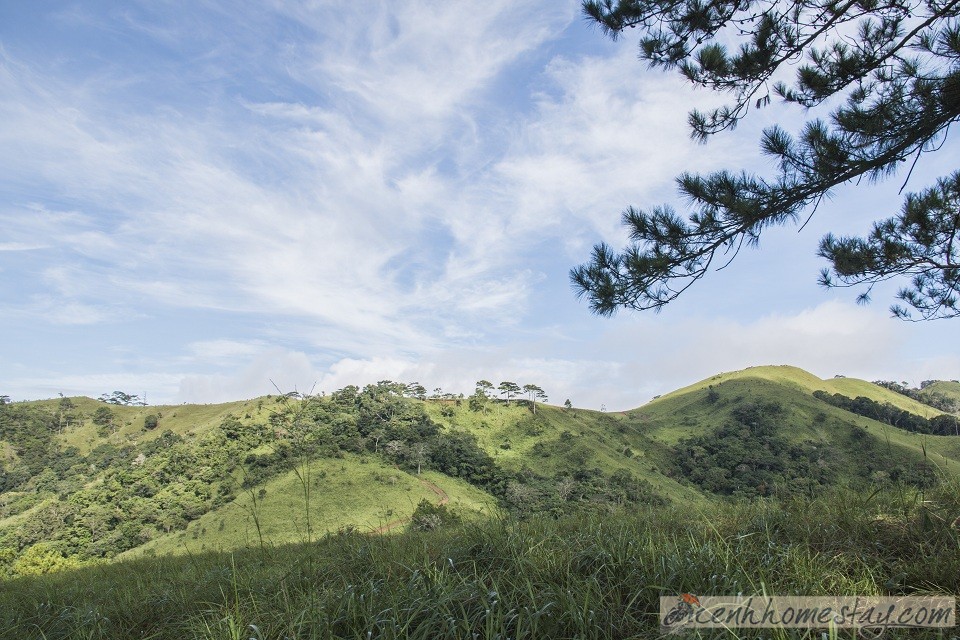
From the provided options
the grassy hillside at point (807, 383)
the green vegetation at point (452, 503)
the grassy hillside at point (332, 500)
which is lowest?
the grassy hillside at point (332, 500)

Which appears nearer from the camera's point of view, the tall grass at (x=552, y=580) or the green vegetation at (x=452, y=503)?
the tall grass at (x=552, y=580)

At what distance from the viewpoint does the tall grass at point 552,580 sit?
8.66ft

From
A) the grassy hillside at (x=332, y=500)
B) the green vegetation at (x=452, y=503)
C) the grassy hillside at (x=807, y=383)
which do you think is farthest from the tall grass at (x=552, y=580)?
the grassy hillside at (x=807, y=383)

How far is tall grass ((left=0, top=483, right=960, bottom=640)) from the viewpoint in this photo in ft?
8.66

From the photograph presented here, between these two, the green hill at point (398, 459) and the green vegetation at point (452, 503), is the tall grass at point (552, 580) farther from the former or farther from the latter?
the green hill at point (398, 459)

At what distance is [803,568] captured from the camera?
297 centimetres

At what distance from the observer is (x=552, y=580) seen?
311cm

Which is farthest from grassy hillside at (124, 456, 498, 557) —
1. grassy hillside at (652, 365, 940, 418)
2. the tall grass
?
grassy hillside at (652, 365, 940, 418)

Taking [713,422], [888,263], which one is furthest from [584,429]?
[888,263]

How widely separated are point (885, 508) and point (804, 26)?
5561 millimetres

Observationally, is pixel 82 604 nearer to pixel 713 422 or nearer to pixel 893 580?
pixel 893 580

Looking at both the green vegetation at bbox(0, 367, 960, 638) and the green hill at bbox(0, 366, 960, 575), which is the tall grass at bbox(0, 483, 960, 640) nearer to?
the green vegetation at bbox(0, 367, 960, 638)

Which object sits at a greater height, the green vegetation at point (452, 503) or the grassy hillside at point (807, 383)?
the grassy hillside at point (807, 383)

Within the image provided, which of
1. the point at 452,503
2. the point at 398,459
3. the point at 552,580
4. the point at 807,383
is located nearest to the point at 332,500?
the point at 452,503
